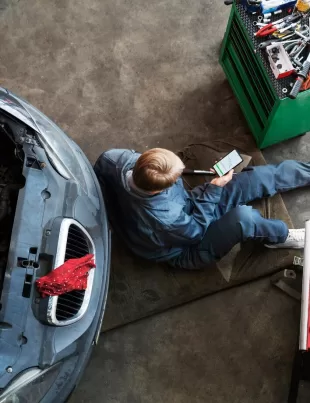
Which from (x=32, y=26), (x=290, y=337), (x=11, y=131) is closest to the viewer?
(x=11, y=131)

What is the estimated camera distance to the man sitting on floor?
181 cm

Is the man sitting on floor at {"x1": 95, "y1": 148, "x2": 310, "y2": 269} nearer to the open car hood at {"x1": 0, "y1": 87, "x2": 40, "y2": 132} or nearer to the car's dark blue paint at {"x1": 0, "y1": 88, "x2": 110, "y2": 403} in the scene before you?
the car's dark blue paint at {"x1": 0, "y1": 88, "x2": 110, "y2": 403}

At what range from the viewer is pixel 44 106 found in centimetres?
267

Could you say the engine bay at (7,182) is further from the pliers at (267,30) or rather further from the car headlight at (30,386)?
the pliers at (267,30)

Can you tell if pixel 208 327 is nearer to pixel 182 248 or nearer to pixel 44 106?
pixel 182 248

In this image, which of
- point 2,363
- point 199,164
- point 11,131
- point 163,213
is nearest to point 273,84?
point 199,164

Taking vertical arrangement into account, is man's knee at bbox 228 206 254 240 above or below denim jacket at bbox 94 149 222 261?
below

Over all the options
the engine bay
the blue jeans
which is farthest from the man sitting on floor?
the engine bay

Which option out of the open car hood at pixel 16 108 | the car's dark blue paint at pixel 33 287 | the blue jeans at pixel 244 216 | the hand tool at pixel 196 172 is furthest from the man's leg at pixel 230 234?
the open car hood at pixel 16 108

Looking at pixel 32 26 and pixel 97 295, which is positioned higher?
pixel 32 26

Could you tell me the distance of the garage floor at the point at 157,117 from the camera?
2.20 m

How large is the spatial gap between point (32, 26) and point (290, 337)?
225cm

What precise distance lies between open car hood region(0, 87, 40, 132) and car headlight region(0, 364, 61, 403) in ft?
2.91

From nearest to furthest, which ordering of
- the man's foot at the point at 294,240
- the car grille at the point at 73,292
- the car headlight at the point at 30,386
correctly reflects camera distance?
1. the car headlight at the point at 30,386
2. the car grille at the point at 73,292
3. the man's foot at the point at 294,240
